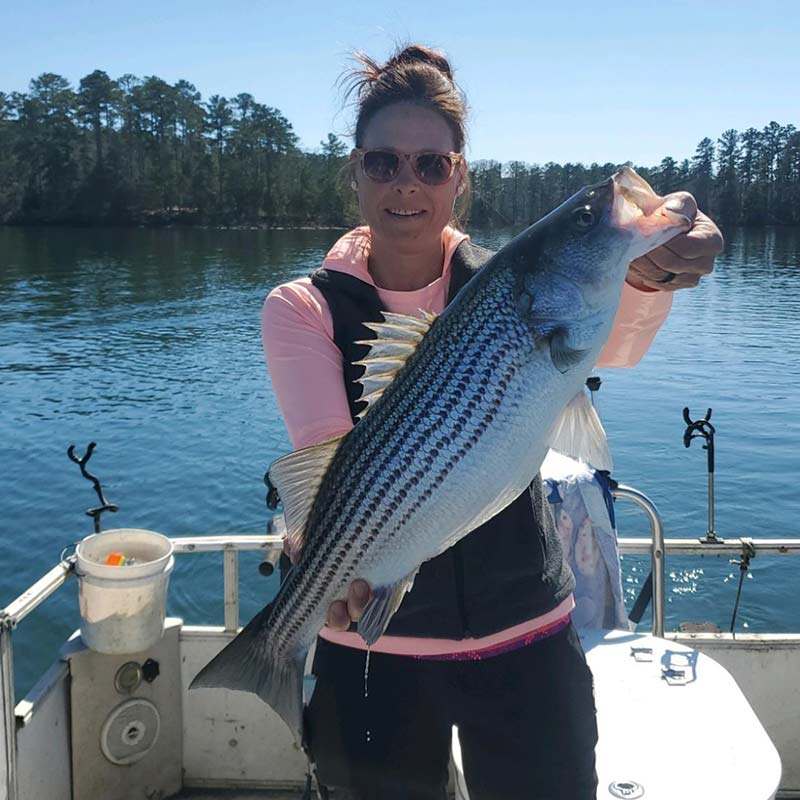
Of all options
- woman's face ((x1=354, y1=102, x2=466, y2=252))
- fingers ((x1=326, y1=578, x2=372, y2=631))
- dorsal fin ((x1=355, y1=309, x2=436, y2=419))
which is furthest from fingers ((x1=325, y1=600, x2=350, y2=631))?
woman's face ((x1=354, y1=102, x2=466, y2=252))

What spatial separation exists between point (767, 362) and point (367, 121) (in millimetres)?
24637

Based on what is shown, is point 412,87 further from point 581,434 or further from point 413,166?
point 581,434

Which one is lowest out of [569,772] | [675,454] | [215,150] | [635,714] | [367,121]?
[675,454]

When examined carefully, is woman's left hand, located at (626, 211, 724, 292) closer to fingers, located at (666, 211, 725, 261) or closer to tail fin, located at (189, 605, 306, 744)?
fingers, located at (666, 211, 725, 261)

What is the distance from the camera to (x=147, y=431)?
59.3ft

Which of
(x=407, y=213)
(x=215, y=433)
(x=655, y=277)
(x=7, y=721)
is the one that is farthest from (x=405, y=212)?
(x=215, y=433)

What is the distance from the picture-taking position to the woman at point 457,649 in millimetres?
3014

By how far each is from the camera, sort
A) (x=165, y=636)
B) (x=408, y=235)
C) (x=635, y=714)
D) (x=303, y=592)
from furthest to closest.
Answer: (x=165, y=636), (x=635, y=714), (x=408, y=235), (x=303, y=592)

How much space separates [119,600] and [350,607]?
2.03 m

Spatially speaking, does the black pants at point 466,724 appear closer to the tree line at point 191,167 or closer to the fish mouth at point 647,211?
the fish mouth at point 647,211

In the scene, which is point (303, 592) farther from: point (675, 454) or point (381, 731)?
point (675, 454)

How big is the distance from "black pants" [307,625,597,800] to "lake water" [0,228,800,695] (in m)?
7.56

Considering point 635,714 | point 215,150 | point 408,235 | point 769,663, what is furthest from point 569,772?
point 215,150

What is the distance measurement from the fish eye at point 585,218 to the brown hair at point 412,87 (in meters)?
0.99
